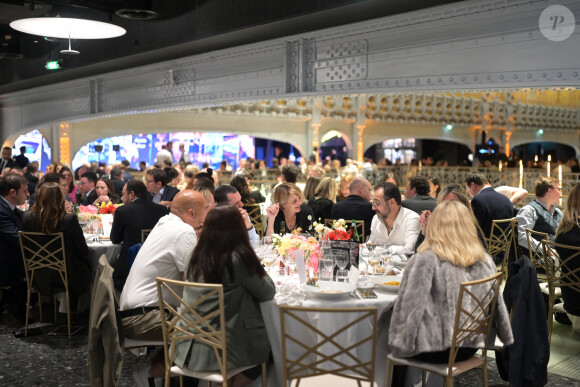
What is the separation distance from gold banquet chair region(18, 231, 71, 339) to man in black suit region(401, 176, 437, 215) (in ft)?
11.3

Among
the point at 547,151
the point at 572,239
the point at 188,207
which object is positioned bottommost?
the point at 572,239

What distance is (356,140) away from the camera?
21781mm

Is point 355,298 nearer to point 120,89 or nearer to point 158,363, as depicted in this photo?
point 158,363

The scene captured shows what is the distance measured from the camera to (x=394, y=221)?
5375mm

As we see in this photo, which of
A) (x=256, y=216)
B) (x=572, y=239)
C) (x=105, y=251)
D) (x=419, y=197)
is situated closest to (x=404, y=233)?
(x=419, y=197)

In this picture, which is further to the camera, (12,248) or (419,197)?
(419,197)

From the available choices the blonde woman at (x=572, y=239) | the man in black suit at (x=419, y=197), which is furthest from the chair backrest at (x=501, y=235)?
the blonde woman at (x=572, y=239)

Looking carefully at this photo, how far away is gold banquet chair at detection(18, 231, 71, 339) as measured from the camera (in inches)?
212

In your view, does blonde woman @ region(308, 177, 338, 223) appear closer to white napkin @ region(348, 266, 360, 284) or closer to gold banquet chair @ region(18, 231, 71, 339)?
gold banquet chair @ region(18, 231, 71, 339)

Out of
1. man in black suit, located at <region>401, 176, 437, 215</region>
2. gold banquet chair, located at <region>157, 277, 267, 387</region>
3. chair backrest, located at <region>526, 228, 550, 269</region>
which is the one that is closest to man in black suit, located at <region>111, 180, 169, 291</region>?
gold banquet chair, located at <region>157, 277, 267, 387</region>

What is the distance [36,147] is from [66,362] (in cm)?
1719

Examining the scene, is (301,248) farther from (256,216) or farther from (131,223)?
(256,216)

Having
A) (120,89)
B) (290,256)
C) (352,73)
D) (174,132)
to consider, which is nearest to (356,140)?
(174,132)

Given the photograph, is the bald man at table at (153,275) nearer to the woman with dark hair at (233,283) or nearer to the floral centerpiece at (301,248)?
the woman with dark hair at (233,283)
